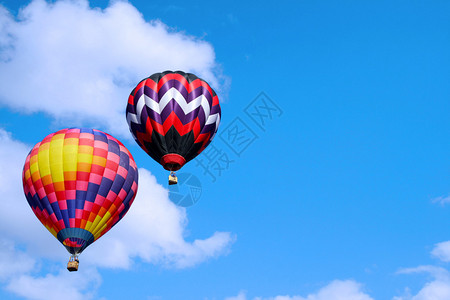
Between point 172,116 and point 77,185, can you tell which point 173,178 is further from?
point 77,185

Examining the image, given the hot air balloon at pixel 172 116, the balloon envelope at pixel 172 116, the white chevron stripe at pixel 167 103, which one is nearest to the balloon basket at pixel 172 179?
the hot air balloon at pixel 172 116

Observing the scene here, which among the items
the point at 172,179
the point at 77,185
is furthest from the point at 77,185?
the point at 172,179

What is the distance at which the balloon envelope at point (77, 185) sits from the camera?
26.9 metres

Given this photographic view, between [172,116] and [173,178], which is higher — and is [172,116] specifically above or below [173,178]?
above

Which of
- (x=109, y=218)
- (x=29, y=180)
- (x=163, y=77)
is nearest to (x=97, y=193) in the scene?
(x=109, y=218)

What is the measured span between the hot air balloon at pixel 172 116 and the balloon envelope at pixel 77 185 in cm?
168

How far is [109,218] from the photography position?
27953mm

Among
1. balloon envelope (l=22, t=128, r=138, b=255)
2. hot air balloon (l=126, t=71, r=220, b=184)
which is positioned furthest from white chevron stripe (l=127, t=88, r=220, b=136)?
balloon envelope (l=22, t=128, r=138, b=255)

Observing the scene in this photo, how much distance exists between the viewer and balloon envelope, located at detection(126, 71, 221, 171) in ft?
92.0

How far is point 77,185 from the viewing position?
27.1 metres

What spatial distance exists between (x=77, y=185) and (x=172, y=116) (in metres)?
5.07

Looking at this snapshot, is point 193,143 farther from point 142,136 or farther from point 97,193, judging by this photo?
point 97,193

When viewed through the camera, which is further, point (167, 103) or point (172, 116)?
point (167, 103)

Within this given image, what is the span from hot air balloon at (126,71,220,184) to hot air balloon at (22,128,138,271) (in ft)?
5.54
